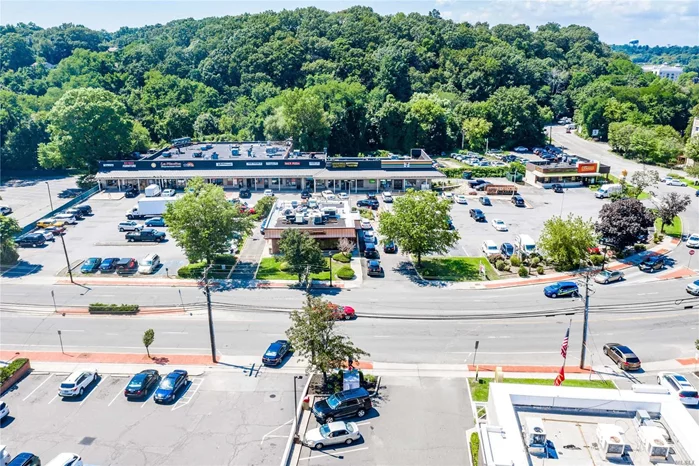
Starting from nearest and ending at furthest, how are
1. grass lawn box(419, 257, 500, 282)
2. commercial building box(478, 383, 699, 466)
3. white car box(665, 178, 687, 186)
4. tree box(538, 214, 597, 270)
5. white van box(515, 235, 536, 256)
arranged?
commercial building box(478, 383, 699, 466), grass lawn box(419, 257, 500, 282), tree box(538, 214, 597, 270), white van box(515, 235, 536, 256), white car box(665, 178, 687, 186)

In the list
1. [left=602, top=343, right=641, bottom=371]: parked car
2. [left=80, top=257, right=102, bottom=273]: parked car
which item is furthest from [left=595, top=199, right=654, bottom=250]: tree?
[left=80, top=257, right=102, bottom=273]: parked car

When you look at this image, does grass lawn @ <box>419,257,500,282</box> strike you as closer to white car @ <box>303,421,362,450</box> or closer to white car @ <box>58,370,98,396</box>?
white car @ <box>303,421,362,450</box>

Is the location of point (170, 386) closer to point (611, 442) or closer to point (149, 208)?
point (611, 442)

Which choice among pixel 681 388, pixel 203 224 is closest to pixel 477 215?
pixel 203 224

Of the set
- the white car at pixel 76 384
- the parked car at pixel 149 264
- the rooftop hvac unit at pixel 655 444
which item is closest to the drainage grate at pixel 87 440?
the white car at pixel 76 384

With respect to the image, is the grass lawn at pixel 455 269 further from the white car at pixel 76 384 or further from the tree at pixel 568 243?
the white car at pixel 76 384
